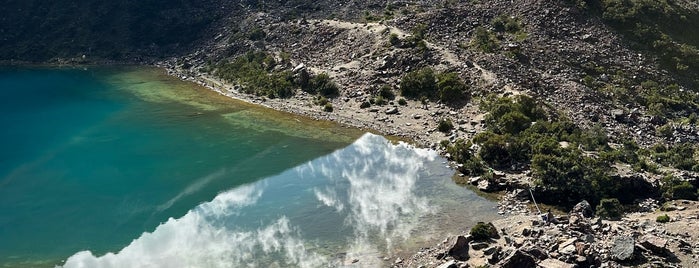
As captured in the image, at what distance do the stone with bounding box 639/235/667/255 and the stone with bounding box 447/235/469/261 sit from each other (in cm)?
991

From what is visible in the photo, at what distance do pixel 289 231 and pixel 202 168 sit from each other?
59.2 ft

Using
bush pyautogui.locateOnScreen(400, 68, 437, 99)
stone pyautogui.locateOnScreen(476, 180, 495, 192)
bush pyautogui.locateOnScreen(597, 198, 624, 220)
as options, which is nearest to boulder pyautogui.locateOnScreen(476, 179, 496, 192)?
stone pyautogui.locateOnScreen(476, 180, 495, 192)

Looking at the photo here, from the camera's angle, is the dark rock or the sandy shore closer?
the dark rock

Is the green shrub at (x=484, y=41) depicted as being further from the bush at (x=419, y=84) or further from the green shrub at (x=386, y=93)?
the green shrub at (x=386, y=93)

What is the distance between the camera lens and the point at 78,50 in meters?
117

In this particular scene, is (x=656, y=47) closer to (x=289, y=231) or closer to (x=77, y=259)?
(x=289, y=231)

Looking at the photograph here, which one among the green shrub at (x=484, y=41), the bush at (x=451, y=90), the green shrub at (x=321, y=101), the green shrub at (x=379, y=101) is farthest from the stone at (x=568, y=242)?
the green shrub at (x=321, y=101)

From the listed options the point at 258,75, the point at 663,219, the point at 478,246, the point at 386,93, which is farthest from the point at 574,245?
the point at 258,75

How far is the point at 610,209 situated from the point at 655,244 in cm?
989

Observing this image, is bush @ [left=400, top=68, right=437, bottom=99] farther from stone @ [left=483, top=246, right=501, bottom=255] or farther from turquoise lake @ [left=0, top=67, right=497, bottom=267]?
stone @ [left=483, top=246, right=501, bottom=255]

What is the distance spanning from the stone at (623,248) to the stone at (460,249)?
832 cm

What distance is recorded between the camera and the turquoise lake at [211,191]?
42.8 metres

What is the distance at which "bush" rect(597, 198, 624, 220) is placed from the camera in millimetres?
43281

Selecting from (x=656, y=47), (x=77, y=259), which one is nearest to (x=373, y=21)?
(x=656, y=47)
